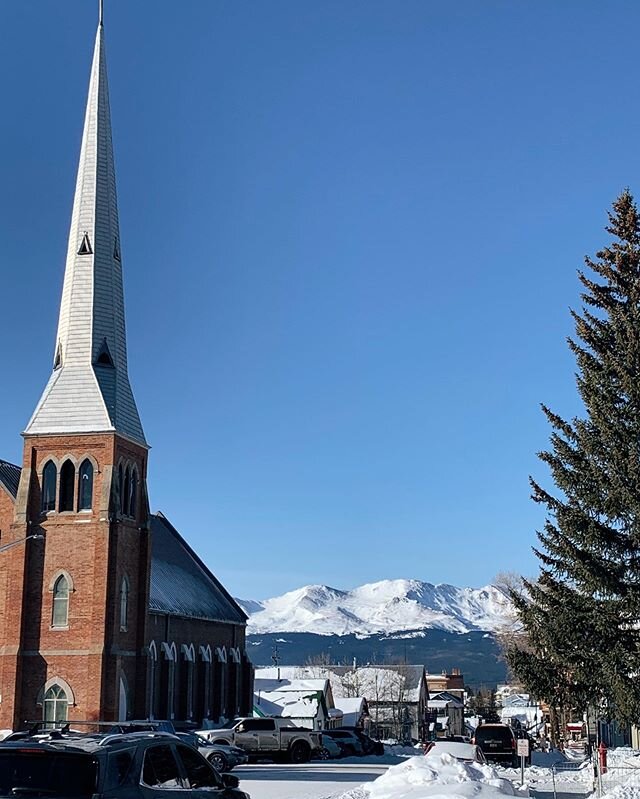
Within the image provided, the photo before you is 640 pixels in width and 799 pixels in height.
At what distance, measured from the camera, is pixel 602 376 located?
102 ft

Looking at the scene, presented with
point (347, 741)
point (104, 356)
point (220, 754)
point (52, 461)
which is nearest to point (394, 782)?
point (220, 754)

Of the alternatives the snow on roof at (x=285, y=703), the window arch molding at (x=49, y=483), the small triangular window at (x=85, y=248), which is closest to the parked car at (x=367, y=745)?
the snow on roof at (x=285, y=703)

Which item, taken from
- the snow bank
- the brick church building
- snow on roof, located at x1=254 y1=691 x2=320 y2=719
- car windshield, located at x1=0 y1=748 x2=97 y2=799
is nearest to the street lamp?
the brick church building

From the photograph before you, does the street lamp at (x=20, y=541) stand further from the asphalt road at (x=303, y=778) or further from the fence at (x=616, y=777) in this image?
the fence at (x=616, y=777)

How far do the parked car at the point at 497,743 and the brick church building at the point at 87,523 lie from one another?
13.6 m

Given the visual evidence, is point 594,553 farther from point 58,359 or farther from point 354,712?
point 354,712

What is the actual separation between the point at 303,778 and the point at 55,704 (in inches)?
554

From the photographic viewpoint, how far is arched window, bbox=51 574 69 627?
44.0 m

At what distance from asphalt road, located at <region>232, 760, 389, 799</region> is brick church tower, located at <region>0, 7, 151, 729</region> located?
7951 millimetres

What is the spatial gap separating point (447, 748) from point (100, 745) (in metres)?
21.5

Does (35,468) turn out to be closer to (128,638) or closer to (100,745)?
(128,638)

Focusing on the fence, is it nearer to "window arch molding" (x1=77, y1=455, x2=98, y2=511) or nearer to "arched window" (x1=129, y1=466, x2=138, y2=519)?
"window arch molding" (x1=77, y1=455, x2=98, y2=511)

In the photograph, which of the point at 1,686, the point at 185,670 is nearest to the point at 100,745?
the point at 1,686

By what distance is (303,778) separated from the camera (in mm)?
32938
